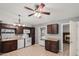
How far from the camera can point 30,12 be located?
154 centimetres

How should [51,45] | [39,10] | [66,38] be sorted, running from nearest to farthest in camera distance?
[39,10]
[66,38]
[51,45]

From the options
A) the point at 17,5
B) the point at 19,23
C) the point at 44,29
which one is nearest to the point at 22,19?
the point at 19,23

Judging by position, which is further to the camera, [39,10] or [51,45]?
[51,45]

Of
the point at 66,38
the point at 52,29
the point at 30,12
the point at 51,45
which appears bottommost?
the point at 51,45

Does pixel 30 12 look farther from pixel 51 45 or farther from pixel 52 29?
pixel 51 45

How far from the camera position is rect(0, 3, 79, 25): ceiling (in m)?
1.46

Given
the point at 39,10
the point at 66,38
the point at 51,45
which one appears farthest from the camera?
the point at 51,45

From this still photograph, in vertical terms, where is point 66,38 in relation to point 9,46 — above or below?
above

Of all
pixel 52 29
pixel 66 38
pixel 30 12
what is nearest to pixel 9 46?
pixel 30 12

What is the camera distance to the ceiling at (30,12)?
4.79 ft

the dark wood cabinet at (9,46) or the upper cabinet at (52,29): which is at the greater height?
the upper cabinet at (52,29)

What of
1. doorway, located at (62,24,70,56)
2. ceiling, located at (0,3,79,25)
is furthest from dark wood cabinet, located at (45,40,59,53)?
ceiling, located at (0,3,79,25)

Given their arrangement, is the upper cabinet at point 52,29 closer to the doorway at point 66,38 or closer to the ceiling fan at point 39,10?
the doorway at point 66,38

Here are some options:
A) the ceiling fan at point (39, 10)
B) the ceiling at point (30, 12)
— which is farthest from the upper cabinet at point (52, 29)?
the ceiling fan at point (39, 10)
